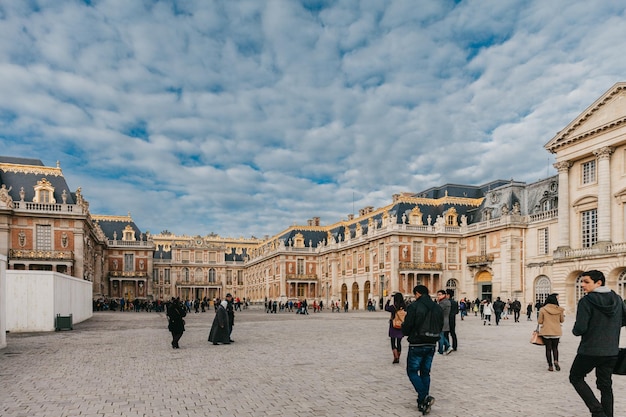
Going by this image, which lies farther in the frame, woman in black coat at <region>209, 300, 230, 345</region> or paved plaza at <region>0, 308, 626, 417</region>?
woman in black coat at <region>209, 300, 230, 345</region>

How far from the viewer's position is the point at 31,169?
4691 centimetres

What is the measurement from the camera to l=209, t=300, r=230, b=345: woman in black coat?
57.1 ft

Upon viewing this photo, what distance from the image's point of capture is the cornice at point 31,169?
4625 centimetres

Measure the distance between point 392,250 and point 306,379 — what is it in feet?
144

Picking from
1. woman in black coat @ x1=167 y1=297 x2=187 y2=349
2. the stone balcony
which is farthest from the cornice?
woman in black coat @ x1=167 y1=297 x2=187 y2=349

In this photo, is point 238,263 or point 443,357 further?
point 238,263

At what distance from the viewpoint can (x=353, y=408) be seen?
26.6 feet

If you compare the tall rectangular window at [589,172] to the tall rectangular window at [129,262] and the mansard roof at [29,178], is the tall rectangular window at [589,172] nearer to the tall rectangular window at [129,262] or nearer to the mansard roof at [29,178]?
the mansard roof at [29,178]

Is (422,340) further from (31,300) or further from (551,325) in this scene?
(31,300)

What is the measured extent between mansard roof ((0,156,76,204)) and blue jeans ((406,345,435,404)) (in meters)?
44.9

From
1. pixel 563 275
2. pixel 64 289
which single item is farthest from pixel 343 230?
pixel 64 289

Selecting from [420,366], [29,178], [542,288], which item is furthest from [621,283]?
[29,178]

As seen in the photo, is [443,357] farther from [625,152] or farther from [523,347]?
[625,152]

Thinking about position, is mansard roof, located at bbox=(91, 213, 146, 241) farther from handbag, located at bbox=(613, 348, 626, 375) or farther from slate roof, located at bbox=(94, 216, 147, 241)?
handbag, located at bbox=(613, 348, 626, 375)
